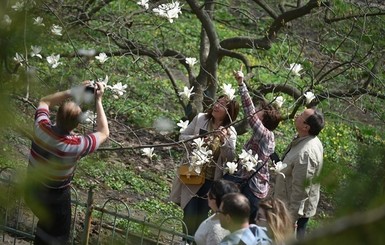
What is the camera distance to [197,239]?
583 cm

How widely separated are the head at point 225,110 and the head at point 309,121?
0.53 m

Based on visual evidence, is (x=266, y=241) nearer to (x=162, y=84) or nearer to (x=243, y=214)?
(x=243, y=214)

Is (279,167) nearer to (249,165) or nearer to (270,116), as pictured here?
(249,165)

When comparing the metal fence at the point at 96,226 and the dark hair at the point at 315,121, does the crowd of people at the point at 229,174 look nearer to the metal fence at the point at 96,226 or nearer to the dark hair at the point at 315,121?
the dark hair at the point at 315,121

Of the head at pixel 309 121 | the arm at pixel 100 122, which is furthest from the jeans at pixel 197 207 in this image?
the arm at pixel 100 122

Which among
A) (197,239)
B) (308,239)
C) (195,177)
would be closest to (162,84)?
(195,177)

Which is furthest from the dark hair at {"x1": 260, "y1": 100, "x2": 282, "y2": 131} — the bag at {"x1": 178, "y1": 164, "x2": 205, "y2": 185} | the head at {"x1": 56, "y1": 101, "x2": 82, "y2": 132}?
the head at {"x1": 56, "y1": 101, "x2": 82, "y2": 132}

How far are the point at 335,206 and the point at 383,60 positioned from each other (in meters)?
8.48

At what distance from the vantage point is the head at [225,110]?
7.38 metres

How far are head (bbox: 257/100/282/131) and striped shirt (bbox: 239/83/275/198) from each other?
6cm

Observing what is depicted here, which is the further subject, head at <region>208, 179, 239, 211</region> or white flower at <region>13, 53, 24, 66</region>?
head at <region>208, 179, 239, 211</region>

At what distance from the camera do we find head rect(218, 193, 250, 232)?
5.14 meters

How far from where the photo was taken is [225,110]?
7.37 m

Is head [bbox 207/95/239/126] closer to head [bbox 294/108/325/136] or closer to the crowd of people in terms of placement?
the crowd of people
